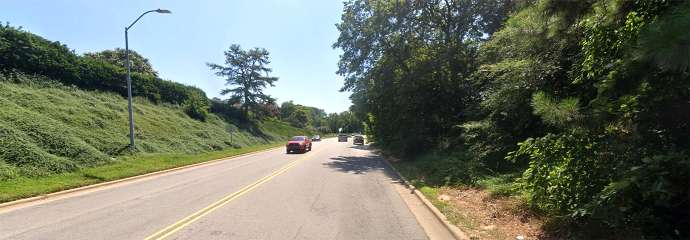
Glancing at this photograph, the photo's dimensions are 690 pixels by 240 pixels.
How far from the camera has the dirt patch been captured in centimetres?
735

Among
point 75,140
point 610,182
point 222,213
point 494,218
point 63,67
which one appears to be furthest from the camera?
point 63,67

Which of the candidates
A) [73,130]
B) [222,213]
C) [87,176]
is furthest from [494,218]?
[73,130]

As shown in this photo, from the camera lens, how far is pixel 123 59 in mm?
59000

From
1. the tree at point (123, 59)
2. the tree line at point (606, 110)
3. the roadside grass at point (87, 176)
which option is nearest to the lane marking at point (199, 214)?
the roadside grass at point (87, 176)

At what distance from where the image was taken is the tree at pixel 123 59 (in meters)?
56.8

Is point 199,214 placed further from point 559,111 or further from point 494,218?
point 559,111

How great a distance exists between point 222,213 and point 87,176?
964 centimetres

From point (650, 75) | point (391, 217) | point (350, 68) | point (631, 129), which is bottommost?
point (391, 217)

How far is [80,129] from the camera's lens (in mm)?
23266

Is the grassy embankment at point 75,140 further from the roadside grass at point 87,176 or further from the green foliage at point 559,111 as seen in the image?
the green foliage at point 559,111

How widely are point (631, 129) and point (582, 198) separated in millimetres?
1127

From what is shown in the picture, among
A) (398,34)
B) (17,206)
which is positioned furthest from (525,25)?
(398,34)

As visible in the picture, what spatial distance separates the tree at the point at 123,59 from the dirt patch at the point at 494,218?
2123 inches

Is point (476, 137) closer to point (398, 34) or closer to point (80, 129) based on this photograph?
A: point (398, 34)
